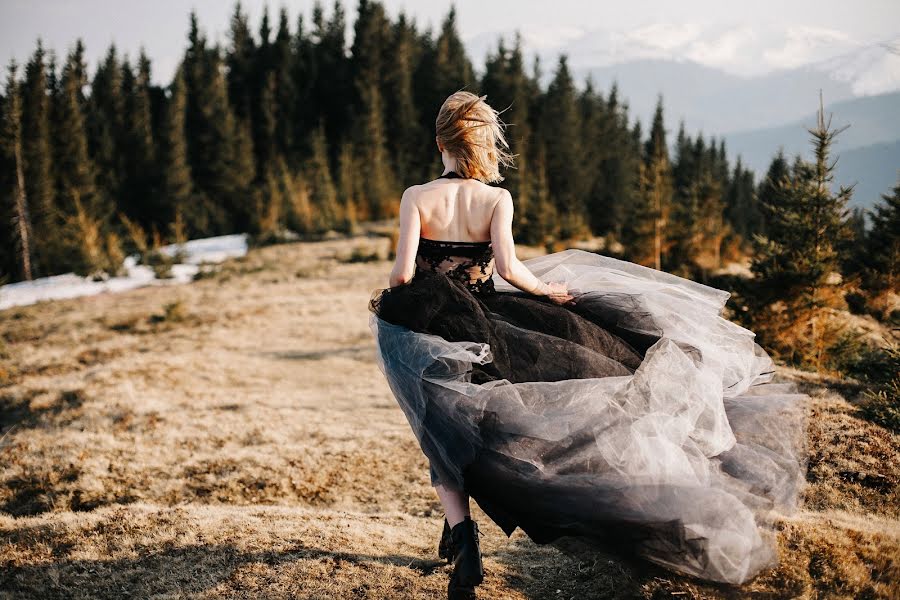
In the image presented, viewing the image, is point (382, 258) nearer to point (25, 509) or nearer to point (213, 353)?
point (213, 353)

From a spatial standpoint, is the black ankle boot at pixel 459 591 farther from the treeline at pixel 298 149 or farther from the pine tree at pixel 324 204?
the pine tree at pixel 324 204

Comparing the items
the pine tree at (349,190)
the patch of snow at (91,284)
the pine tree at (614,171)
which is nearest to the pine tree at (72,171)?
the patch of snow at (91,284)

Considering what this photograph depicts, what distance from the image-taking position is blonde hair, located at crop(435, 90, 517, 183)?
3.26 metres

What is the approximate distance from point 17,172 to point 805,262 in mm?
31250

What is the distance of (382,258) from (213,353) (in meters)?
9.91

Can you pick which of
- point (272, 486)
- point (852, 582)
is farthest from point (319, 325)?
point (852, 582)

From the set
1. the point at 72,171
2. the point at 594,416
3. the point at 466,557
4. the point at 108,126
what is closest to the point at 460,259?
the point at 594,416

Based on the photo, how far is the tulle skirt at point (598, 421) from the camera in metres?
2.65

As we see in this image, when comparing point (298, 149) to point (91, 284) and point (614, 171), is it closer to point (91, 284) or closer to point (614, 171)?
point (614, 171)

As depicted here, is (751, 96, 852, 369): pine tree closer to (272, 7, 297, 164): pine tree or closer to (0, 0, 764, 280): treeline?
(0, 0, 764, 280): treeline

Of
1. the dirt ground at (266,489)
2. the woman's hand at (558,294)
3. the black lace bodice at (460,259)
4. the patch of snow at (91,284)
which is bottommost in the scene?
the dirt ground at (266,489)

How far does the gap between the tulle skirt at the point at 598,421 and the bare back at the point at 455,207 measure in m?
0.29

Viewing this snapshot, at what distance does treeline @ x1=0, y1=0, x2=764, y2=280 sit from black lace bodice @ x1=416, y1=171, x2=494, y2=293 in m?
16.2

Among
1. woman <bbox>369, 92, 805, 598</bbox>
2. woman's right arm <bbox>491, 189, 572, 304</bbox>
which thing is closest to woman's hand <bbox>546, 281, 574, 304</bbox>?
woman <bbox>369, 92, 805, 598</bbox>
